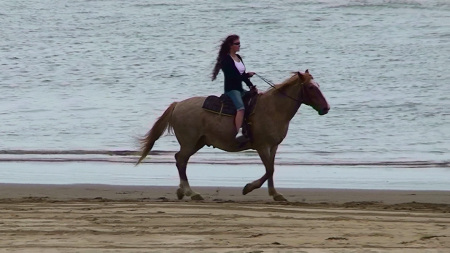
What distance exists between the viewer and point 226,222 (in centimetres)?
964

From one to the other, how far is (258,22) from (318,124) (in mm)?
13594

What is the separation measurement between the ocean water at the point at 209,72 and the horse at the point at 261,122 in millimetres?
1697

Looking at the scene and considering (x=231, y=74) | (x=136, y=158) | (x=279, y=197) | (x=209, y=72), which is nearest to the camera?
(x=279, y=197)

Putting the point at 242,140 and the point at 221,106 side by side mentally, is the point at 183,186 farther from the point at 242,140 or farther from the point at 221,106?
the point at 221,106

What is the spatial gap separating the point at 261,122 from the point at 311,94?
0.62 meters

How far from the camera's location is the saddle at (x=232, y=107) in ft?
40.9

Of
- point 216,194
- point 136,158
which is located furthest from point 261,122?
point 136,158

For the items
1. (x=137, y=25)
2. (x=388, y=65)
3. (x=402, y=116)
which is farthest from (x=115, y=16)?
(x=402, y=116)

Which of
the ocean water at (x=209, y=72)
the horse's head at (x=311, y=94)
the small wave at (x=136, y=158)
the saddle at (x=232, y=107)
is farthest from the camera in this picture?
the ocean water at (x=209, y=72)

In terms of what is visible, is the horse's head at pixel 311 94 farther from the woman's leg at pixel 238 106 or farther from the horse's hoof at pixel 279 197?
the horse's hoof at pixel 279 197

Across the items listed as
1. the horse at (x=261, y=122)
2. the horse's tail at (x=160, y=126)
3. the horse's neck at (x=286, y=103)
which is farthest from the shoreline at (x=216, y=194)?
the horse's neck at (x=286, y=103)

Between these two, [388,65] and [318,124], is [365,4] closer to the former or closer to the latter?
[388,65]

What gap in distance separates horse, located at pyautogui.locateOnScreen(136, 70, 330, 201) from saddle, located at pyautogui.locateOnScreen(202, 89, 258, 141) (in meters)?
0.04

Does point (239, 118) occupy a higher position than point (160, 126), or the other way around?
point (239, 118)
